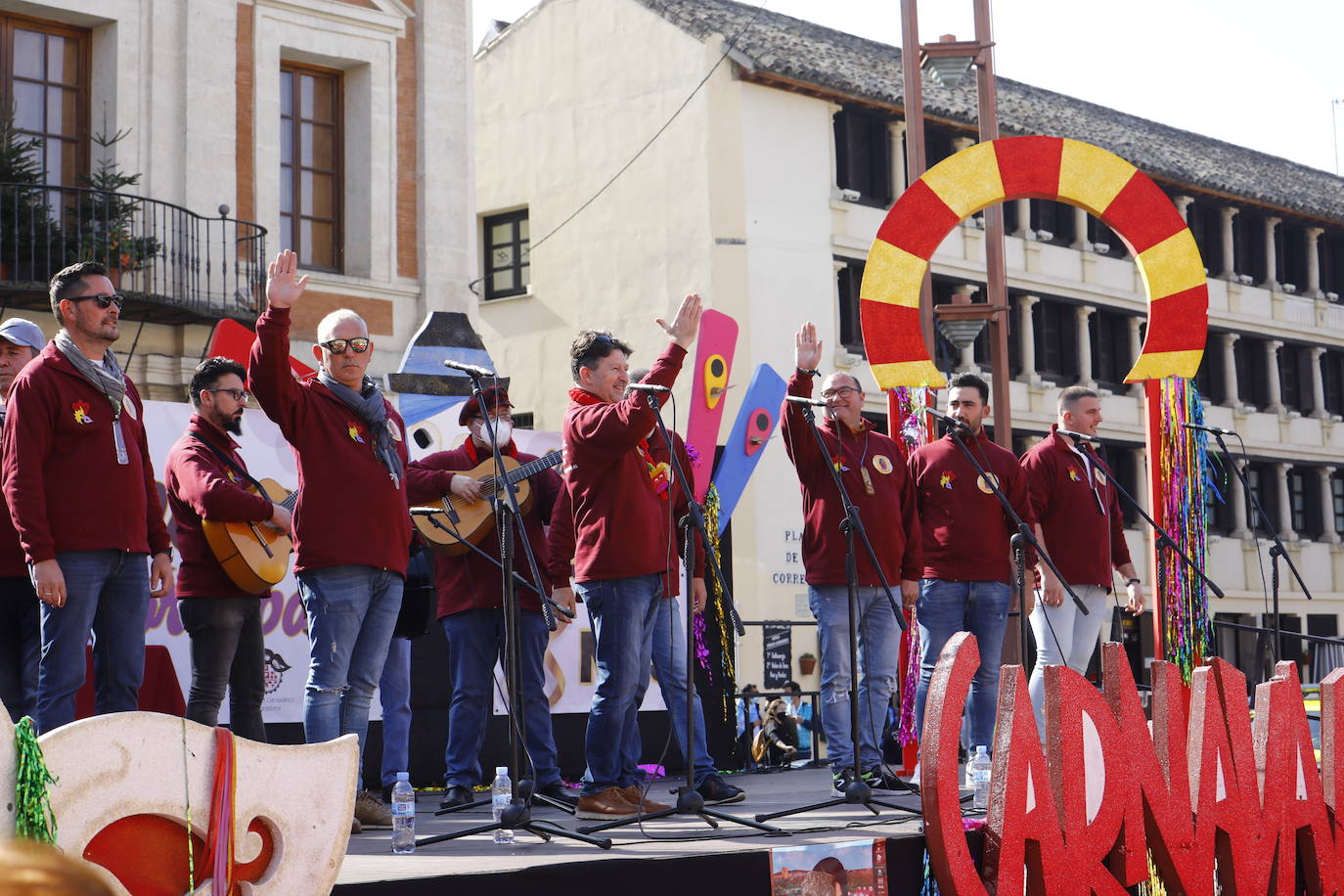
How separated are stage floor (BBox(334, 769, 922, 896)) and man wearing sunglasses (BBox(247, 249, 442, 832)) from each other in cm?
58

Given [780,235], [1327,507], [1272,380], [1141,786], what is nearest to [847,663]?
[1141,786]

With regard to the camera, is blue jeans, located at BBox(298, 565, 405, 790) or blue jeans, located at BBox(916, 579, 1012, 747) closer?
blue jeans, located at BBox(298, 565, 405, 790)

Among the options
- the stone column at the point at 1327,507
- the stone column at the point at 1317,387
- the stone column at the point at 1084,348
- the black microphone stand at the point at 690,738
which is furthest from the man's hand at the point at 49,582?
the stone column at the point at 1317,387

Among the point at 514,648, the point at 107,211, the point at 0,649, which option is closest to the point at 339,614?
the point at 514,648

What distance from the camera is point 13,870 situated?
5.14 ft

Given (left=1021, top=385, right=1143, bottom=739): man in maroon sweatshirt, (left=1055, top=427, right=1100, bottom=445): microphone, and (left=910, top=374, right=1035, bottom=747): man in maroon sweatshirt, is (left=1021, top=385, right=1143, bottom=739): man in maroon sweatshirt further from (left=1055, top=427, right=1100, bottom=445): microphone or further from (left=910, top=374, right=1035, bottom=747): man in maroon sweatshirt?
(left=910, top=374, right=1035, bottom=747): man in maroon sweatshirt

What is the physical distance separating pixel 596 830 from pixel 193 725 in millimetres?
2069

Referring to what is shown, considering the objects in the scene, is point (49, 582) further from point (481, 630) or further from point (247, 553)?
point (481, 630)

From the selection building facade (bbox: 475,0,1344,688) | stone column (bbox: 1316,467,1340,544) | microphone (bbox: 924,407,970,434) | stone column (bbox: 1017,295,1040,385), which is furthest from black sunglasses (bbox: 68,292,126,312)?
stone column (bbox: 1316,467,1340,544)

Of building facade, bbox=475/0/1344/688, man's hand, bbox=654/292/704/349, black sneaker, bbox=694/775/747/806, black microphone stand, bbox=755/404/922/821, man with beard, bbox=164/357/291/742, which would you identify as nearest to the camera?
man's hand, bbox=654/292/704/349

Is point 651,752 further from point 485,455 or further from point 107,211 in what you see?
point 107,211

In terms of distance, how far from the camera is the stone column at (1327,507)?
116ft

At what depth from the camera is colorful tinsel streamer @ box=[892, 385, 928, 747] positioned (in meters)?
8.18

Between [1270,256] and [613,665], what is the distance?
1272 inches
